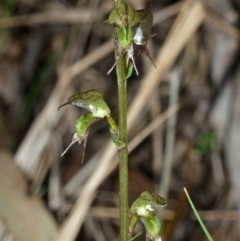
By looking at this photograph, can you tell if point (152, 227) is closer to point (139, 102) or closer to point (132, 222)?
point (132, 222)

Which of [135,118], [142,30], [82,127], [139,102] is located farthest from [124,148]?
[135,118]

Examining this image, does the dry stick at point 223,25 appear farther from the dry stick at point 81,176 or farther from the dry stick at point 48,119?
the dry stick at point 48,119

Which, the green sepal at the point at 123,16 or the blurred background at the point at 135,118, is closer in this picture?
the green sepal at the point at 123,16

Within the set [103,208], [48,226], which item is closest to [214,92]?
[103,208]

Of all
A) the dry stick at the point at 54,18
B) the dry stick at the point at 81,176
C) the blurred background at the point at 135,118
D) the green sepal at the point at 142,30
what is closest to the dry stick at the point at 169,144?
the blurred background at the point at 135,118

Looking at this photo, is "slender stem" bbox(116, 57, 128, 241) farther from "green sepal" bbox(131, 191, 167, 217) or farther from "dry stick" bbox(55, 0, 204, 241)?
"dry stick" bbox(55, 0, 204, 241)

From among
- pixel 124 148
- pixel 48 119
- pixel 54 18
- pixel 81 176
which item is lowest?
pixel 81 176
